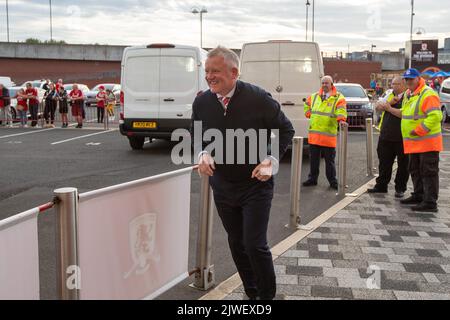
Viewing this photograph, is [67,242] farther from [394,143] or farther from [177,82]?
[177,82]

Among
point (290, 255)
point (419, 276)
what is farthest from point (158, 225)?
point (419, 276)

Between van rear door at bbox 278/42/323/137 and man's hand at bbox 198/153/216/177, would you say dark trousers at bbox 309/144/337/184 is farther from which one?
man's hand at bbox 198/153/216/177

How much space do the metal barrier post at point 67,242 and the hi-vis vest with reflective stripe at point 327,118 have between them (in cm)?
626

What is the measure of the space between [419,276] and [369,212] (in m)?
2.37

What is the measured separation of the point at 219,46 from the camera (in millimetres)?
3367

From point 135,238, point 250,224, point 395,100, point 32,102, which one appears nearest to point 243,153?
point 250,224

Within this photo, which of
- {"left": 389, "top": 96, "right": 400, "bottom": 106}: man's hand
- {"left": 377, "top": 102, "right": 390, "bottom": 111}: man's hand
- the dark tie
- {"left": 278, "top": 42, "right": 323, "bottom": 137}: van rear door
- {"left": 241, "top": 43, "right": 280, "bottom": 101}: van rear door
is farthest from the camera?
{"left": 241, "top": 43, "right": 280, "bottom": 101}: van rear door

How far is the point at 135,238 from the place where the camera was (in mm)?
3332

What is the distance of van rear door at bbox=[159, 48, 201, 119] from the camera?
39.2 feet

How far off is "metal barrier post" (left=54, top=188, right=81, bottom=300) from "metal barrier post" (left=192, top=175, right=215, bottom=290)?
4.82 feet

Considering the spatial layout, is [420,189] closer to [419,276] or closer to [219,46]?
[419,276]

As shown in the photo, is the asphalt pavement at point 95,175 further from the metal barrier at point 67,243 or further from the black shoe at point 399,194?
the metal barrier at point 67,243

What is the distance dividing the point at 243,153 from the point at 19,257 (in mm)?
1608

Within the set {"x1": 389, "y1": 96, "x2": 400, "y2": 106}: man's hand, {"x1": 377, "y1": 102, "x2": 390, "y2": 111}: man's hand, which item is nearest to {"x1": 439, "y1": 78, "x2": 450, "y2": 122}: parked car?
{"x1": 389, "y1": 96, "x2": 400, "y2": 106}: man's hand
